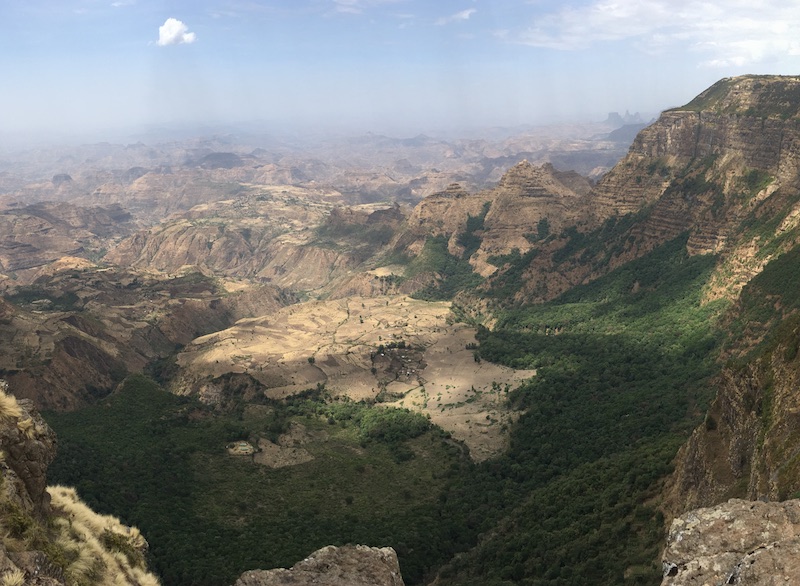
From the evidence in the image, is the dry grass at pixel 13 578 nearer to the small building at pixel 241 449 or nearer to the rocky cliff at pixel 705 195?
the small building at pixel 241 449

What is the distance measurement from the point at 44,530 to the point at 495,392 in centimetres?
9704

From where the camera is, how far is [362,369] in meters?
128

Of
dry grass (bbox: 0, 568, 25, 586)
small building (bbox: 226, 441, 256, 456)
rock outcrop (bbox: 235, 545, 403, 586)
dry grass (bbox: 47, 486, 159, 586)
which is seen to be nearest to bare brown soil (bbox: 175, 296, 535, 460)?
small building (bbox: 226, 441, 256, 456)

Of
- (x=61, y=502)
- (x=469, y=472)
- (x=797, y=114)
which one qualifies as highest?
(x=797, y=114)

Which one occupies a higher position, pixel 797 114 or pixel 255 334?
pixel 797 114

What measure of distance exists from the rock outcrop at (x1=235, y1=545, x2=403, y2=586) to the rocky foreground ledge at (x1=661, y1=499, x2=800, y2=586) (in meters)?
11.6

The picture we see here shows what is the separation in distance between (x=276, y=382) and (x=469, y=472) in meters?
51.4

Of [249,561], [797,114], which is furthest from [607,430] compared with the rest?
[797,114]

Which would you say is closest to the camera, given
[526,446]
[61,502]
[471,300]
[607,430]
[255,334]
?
[61,502]

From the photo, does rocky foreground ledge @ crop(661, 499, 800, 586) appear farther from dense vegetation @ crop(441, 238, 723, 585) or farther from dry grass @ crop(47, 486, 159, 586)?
dense vegetation @ crop(441, 238, 723, 585)

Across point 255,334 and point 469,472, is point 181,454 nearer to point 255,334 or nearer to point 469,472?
point 469,472

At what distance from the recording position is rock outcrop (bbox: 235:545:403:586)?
898 inches

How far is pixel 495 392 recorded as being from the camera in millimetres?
109875

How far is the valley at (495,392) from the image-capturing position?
5056cm
